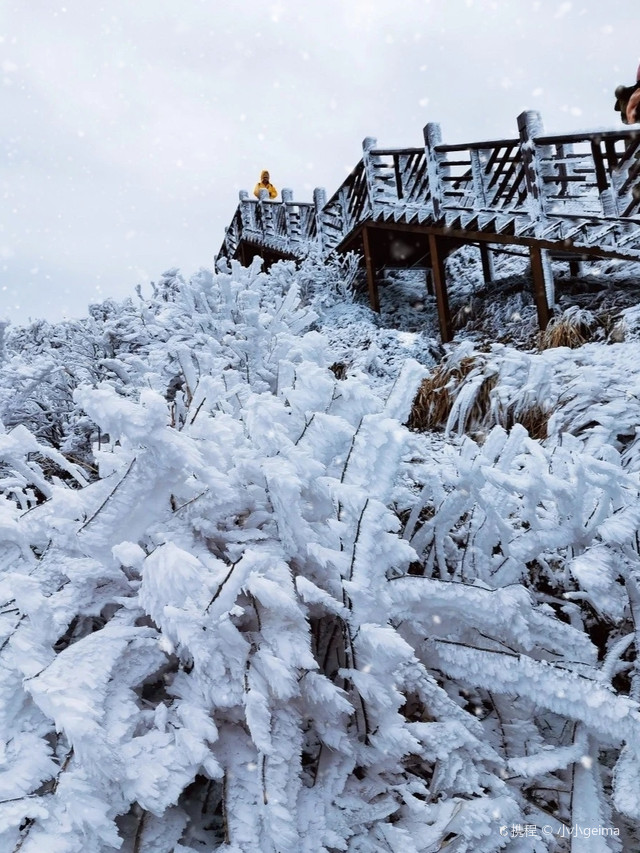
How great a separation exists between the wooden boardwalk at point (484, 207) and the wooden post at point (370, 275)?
18 millimetres

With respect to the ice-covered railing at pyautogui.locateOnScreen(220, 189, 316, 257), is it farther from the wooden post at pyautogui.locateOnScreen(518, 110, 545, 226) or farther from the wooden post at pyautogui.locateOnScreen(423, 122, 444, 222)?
the wooden post at pyautogui.locateOnScreen(518, 110, 545, 226)

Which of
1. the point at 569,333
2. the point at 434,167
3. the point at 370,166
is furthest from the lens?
the point at 370,166

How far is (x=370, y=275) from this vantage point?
9.48 m

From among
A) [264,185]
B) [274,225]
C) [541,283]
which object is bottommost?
[541,283]

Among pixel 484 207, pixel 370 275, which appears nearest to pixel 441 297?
pixel 484 207

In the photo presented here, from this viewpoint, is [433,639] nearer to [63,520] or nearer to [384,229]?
[63,520]

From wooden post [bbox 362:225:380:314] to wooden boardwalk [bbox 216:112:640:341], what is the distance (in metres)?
0.02

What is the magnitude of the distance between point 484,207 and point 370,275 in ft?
7.14

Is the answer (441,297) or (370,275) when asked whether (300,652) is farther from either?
(370,275)

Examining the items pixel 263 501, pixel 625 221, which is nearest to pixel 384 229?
pixel 625 221

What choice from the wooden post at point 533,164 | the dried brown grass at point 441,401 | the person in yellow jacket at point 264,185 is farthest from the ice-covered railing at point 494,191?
the person in yellow jacket at point 264,185

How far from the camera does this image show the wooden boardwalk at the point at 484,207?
6.34 m

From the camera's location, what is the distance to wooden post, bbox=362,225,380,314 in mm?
9391

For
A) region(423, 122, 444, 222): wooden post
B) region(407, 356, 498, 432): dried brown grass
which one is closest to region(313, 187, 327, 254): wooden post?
region(423, 122, 444, 222): wooden post
